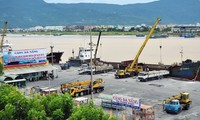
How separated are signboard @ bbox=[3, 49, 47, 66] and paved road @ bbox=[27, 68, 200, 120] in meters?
3.27

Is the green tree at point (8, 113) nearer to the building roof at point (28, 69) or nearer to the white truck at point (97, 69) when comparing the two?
the building roof at point (28, 69)

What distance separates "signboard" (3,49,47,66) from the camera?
129 ft

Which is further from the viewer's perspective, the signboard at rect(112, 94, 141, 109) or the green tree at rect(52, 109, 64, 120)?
the signboard at rect(112, 94, 141, 109)

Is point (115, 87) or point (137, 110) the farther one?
point (115, 87)

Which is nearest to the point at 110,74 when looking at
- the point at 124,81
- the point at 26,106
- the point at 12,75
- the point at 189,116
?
the point at 124,81

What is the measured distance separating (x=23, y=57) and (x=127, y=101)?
21.0 m

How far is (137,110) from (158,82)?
48.6 ft

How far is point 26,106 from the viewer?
1371 cm

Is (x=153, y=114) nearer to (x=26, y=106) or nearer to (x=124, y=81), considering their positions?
(x=26, y=106)

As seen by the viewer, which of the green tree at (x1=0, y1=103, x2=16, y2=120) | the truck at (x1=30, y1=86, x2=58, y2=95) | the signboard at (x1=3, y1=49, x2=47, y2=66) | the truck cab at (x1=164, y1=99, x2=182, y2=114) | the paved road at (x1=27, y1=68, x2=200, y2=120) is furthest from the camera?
the signboard at (x1=3, y1=49, x2=47, y2=66)

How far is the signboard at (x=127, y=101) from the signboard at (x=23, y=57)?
1907 cm

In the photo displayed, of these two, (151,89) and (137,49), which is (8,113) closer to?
(151,89)

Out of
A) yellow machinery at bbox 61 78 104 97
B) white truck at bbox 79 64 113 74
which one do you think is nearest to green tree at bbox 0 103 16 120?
yellow machinery at bbox 61 78 104 97

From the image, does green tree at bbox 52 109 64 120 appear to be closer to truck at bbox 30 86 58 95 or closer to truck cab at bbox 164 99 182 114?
truck cab at bbox 164 99 182 114
